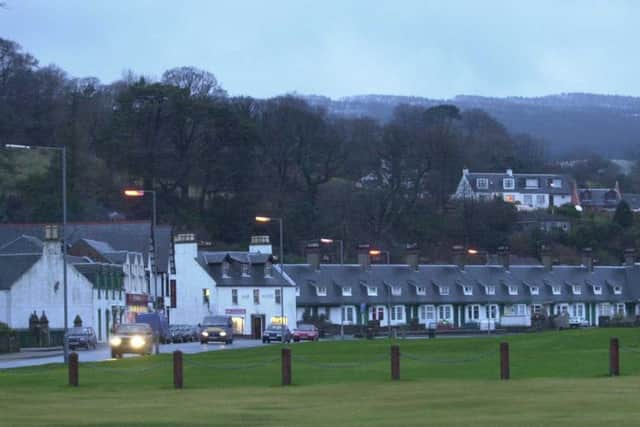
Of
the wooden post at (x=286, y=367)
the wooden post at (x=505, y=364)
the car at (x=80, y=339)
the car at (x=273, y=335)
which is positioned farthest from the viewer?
the car at (x=273, y=335)

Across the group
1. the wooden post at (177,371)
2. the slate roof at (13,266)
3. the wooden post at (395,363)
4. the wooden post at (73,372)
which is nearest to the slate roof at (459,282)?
the slate roof at (13,266)

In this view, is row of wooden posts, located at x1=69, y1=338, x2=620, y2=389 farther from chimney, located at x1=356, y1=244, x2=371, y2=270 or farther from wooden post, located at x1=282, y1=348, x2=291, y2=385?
chimney, located at x1=356, y1=244, x2=371, y2=270

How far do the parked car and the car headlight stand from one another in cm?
1611

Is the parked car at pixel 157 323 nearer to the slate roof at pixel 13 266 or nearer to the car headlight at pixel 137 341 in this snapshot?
the slate roof at pixel 13 266

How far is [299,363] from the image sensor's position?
54219 millimetres

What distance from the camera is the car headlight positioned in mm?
72125

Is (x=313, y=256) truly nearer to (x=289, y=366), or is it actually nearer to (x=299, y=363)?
(x=299, y=363)

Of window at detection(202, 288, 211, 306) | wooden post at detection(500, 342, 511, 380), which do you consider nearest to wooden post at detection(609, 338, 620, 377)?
wooden post at detection(500, 342, 511, 380)

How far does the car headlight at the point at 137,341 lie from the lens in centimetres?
7212

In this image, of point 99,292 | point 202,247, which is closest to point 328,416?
point 99,292

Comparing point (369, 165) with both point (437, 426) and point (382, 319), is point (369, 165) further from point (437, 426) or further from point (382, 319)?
point (437, 426)

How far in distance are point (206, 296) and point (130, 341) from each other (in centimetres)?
5789

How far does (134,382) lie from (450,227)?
126 metres

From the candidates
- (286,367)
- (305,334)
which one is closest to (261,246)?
(305,334)
